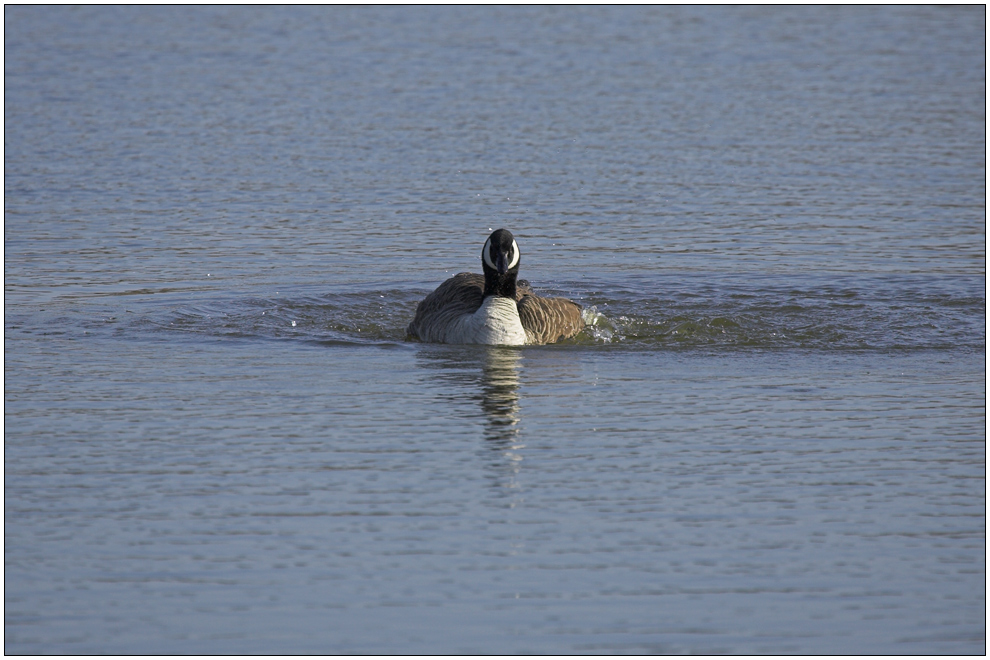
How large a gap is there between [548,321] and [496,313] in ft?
1.56

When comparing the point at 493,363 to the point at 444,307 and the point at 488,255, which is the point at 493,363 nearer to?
the point at 444,307

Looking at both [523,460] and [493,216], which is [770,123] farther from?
[523,460]

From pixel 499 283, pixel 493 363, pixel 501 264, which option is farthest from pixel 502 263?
pixel 493 363

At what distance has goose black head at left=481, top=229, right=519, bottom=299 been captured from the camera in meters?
11.4

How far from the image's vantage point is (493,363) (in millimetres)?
10719

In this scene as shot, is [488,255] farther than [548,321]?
Yes

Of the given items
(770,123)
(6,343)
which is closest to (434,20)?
(770,123)

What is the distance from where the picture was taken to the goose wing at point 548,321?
37.6ft

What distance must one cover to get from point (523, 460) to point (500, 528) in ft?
3.78

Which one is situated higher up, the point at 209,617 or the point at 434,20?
the point at 434,20

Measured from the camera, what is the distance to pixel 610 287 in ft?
42.8

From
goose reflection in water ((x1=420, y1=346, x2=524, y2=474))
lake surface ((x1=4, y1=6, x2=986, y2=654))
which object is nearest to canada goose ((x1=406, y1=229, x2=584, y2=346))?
goose reflection in water ((x1=420, y1=346, x2=524, y2=474))

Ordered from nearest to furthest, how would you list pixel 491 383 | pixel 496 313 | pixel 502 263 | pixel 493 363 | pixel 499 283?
pixel 491 383, pixel 493 363, pixel 496 313, pixel 502 263, pixel 499 283

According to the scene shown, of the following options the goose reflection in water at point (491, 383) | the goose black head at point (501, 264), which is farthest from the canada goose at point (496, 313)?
the goose reflection in water at point (491, 383)
